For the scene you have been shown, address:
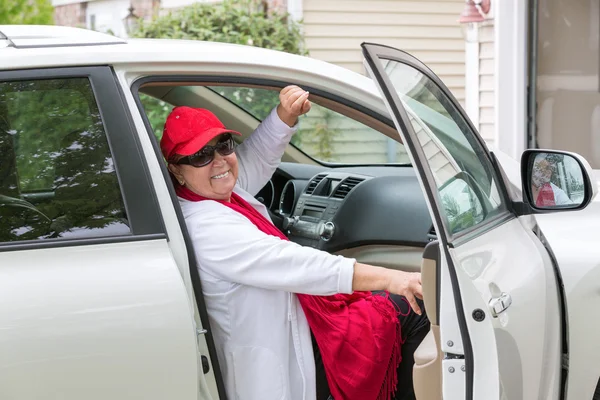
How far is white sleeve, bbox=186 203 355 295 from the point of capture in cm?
278

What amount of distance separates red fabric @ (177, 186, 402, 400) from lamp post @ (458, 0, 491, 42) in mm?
5333

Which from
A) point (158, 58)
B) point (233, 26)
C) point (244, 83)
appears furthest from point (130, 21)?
point (158, 58)

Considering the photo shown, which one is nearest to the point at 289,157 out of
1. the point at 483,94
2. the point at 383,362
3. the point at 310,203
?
the point at 310,203

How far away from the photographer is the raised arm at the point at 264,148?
3.39m

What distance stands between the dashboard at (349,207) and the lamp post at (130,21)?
7.13m

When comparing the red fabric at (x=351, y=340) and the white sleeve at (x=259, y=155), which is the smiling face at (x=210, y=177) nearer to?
the red fabric at (x=351, y=340)

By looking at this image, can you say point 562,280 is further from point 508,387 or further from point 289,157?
point 289,157

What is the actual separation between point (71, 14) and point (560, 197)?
1012cm

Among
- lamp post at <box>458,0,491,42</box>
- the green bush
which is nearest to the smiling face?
lamp post at <box>458,0,491,42</box>

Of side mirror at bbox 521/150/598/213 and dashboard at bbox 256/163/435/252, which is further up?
side mirror at bbox 521/150/598/213

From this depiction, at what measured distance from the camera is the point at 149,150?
2.64m

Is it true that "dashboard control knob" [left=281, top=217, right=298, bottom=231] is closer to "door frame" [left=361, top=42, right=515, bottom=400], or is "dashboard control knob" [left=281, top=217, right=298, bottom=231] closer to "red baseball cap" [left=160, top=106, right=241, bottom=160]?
"red baseball cap" [left=160, top=106, right=241, bottom=160]

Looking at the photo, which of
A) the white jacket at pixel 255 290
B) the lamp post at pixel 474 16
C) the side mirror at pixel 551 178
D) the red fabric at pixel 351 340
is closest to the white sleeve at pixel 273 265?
the white jacket at pixel 255 290

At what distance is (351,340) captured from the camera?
10.2 ft
